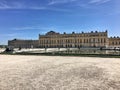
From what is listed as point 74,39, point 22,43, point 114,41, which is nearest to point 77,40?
point 74,39

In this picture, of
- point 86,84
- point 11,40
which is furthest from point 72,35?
point 86,84

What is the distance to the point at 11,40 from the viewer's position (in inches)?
5167

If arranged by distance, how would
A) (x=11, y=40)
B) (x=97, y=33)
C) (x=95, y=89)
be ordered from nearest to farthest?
(x=95, y=89) < (x=97, y=33) < (x=11, y=40)

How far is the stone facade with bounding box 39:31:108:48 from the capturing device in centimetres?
10509

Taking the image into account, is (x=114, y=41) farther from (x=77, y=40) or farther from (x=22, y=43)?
(x=22, y=43)

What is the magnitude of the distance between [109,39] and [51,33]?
3622 centimetres

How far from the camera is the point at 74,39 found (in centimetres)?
11000

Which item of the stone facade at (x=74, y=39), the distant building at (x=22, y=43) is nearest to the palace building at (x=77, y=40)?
the stone facade at (x=74, y=39)

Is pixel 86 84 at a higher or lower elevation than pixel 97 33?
lower

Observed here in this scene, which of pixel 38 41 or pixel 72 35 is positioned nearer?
pixel 72 35

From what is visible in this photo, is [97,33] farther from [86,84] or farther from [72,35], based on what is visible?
[86,84]

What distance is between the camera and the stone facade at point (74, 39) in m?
105

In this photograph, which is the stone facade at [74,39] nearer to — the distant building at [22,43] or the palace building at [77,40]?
the palace building at [77,40]

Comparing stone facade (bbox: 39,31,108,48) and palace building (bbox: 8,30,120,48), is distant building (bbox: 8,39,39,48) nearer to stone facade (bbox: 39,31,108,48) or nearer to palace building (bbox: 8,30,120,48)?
palace building (bbox: 8,30,120,48)
